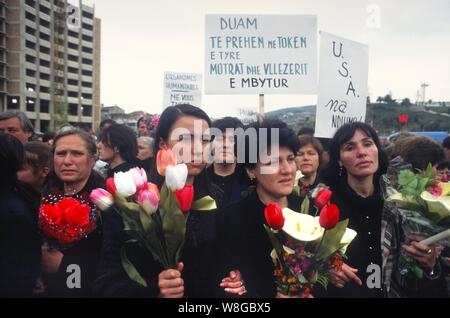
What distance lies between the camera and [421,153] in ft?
10.3

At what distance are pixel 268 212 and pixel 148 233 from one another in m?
0.42

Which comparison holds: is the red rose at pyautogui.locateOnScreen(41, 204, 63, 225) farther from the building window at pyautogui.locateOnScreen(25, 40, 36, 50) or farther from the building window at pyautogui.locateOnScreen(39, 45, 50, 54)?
the building window at pyautogui.locateOnScreen(39, 45, 50, 54)

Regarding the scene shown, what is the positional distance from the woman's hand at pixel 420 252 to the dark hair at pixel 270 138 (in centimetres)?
66

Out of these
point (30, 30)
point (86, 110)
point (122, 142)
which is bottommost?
point (122, 142)

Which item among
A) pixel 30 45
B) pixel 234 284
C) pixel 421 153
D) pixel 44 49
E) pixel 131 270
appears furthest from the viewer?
pixel 44 49

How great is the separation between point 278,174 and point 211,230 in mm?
373

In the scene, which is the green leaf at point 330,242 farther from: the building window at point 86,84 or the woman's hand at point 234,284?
the building window at point 86,84

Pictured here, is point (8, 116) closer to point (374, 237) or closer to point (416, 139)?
point (374, 237)

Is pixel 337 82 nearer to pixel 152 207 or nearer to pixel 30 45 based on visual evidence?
pixel 152 207

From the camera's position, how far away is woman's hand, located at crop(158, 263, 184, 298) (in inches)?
62.9

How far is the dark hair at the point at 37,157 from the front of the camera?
268 centimetres

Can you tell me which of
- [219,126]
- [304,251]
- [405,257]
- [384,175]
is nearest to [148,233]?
[304,251]

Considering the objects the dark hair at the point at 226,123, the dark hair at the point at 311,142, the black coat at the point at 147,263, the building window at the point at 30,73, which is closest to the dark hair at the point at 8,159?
the black coat at the point at 147,263

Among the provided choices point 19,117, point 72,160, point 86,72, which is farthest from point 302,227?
point 86,72
